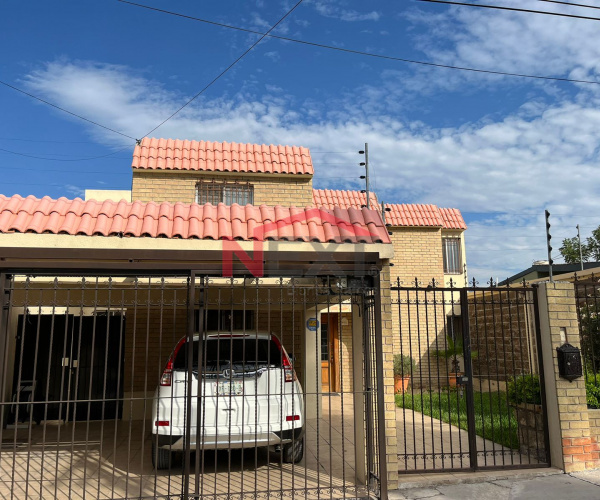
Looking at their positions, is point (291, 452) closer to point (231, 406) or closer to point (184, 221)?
point (231, 406)

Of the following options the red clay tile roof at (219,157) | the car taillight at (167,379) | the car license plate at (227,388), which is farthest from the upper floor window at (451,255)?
the car taillight at (167,379)

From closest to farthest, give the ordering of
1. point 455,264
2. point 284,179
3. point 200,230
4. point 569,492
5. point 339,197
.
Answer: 1. point 569,492
2. point 200,230
3. point 284,179
4. point 339,197
5. point 455,264

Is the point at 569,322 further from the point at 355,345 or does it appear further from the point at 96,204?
the point at 96,204

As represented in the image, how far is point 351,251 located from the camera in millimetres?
5418

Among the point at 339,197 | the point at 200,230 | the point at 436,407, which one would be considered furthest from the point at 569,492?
the point at 339,197

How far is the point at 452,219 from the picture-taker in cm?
1873

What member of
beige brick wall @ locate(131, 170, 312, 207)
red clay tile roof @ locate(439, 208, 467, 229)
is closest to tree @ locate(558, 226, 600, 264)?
red clay tile roof @ locate(439, 208, 467, 229)

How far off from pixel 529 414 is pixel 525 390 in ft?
0.99

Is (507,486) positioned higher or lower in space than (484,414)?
lower

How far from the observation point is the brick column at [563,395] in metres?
5.85

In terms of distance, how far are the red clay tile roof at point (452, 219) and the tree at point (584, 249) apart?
17545 mm

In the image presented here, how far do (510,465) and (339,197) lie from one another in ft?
38.9

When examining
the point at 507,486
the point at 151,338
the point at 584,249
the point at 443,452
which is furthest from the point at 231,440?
the point at 584,249

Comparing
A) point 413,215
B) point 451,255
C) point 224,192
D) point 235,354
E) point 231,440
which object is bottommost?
point 231,440
